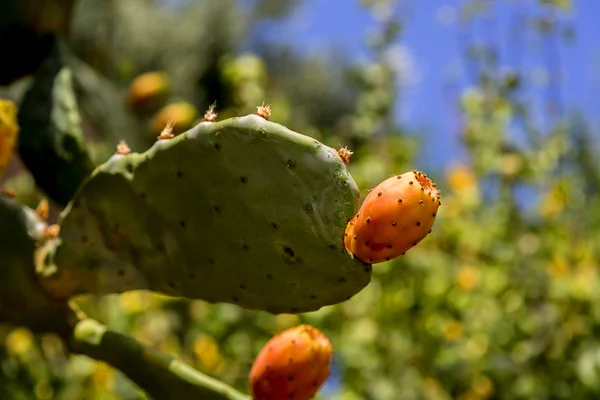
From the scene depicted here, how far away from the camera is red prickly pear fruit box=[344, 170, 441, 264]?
0.91 metres

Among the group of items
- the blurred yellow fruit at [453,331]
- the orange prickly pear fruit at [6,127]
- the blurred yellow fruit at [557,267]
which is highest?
the orange prickly pear fruit at [6,127]

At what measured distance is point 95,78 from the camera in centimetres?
195

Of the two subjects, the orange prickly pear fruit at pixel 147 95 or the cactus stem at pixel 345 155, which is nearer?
the cactus stem at pixel 345 155

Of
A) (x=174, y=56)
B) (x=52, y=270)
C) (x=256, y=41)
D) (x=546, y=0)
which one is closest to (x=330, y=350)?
(x=52, y=270)

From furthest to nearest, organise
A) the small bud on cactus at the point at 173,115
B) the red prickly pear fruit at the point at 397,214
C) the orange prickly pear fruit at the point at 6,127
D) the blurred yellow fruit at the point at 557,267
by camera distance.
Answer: the blurred yellow fruit at the point at 557,267
the small bud on cactus at the point at 173,115
the orange prickly pear fruit at the point at 6,127
the red prickly pear fruit at the point at 397,214

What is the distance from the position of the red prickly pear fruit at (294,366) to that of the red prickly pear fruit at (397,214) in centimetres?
21

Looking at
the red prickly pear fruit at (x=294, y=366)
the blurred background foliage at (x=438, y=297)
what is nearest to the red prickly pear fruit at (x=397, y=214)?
the red prickly pear fruit at (x=294, y=366)

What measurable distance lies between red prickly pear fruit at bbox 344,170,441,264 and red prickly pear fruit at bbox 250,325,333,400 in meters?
0.21

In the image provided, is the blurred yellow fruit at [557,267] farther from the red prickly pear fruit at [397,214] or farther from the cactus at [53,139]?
the red prickly pear fruit at [397,214]

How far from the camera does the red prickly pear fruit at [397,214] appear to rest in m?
0.91

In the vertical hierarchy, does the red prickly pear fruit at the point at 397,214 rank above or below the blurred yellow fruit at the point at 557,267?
above

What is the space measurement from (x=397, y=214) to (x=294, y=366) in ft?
0.94

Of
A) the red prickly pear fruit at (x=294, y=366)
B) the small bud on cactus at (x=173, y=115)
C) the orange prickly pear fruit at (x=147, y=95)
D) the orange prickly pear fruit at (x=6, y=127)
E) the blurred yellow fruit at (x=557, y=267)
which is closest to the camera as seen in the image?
the red prickly pear fruit at (x=294, y=366)

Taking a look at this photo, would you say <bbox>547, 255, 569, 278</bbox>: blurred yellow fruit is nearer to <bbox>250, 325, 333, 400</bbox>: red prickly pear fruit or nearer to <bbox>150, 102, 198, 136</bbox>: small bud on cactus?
<bbox>150, 102, 198, 136</bbox>: small bud on cactus
